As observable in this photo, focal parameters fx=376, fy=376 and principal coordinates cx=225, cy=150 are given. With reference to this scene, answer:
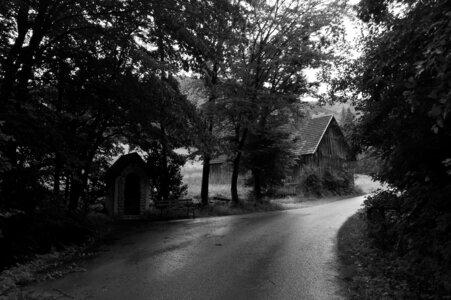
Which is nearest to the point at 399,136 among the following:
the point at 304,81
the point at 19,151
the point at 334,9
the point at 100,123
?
the point at 19,151

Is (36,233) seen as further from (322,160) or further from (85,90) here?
(322,160)

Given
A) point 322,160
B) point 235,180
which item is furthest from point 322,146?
point 235,180

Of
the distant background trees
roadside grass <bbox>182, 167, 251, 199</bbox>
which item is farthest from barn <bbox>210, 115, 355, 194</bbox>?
the distant background trees

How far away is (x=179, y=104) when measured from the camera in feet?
47.7

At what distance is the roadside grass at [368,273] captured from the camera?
6207mm

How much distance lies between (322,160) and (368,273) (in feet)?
110

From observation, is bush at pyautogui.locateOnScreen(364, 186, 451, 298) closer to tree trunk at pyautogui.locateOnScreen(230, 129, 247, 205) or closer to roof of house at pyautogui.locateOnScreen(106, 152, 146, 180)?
roof of house at pyautogui.locateOnScreen(106, 152, 146, 180)

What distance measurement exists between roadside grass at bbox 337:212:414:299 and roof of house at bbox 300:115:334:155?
28.7 meters

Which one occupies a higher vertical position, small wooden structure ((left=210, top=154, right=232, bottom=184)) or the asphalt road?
small wooden structure ((left=210, top=154, right=232, bottom=184))

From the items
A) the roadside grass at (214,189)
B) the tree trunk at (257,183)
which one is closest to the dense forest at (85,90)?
the tree trunk at (257,183)

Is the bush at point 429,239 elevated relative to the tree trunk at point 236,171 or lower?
lower

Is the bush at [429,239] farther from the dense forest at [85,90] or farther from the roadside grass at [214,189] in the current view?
the roadside grass at [214,189]

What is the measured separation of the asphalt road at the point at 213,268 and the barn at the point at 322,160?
18974 mm

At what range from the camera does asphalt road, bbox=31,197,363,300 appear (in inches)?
276
